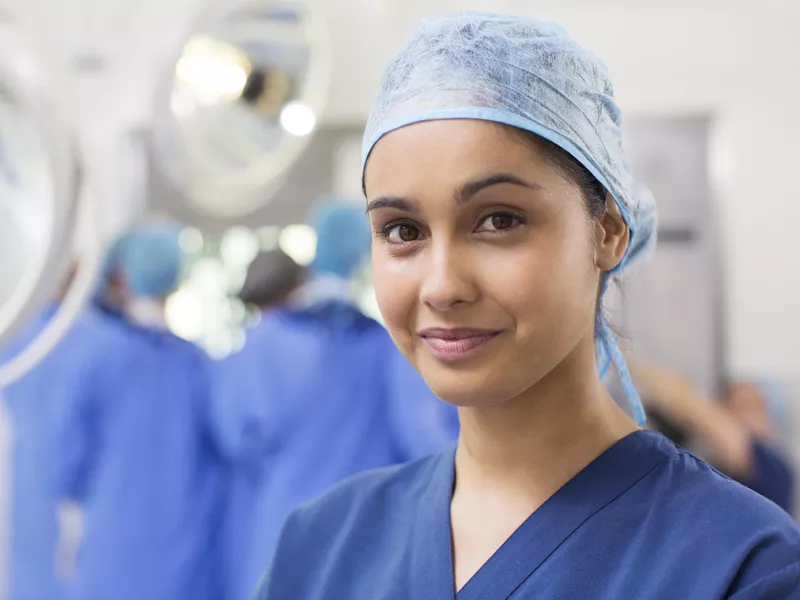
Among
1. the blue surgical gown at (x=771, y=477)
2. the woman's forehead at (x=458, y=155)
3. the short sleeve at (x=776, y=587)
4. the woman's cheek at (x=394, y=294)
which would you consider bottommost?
the blue surgical gown at (x=771, y=477)

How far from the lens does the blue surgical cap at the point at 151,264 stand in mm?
2844

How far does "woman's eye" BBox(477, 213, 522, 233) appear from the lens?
32.9 inches

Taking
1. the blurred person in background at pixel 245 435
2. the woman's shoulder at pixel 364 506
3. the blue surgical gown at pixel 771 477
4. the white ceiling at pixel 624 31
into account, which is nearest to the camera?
the woman's shoulder at pixel 364 506

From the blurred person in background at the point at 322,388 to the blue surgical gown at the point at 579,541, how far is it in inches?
62.7

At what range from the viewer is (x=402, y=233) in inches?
35.3

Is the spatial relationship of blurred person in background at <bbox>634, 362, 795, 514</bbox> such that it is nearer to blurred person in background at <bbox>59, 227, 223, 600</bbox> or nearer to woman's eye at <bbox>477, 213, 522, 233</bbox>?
blurred person in background at <bbox>59, 227, 223, 600</bbox>

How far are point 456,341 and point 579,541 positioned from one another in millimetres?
221

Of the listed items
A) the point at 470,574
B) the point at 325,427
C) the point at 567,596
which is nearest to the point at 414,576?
the point at 470,574

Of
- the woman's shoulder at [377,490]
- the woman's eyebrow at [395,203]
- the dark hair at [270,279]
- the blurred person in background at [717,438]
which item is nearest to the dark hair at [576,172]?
the woman's eyebrow at [395,203]

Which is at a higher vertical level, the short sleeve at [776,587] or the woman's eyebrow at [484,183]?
the woman's eyebrow at [484,183]

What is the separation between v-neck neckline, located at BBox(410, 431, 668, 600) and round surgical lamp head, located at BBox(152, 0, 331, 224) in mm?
1779

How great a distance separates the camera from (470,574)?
3.07ft

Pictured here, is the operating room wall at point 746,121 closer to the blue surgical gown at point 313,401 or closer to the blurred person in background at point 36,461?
the blue surgical gown at point 313,401

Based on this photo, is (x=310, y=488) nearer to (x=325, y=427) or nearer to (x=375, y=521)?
(x=325, y=427)
